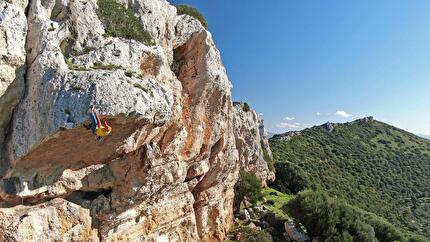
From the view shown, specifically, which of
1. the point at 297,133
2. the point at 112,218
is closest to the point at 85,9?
the point at 112,218

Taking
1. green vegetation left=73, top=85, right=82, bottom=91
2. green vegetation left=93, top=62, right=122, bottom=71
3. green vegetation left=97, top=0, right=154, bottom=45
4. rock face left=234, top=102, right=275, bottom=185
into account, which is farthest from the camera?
rock face left=234, top=102, right=275, bottom=185

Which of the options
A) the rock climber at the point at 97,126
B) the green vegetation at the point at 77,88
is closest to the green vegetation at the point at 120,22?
the green vegetation at the point at 77,88

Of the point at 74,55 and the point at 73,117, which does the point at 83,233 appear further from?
the point at 74,55

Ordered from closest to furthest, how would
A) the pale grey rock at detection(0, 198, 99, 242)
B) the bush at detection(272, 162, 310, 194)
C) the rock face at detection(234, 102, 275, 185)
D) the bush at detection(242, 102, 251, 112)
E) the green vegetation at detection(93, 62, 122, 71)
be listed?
the pale grey rock at detection(0, 198, 99, 242)
the green vegetation at detection(93, 62, 122, 71)
the rock face at detection(234, 102, 275, 185)
the bush at detection(242, 102, 251, 112)
the bush at detection(272, 162, 310, 194)

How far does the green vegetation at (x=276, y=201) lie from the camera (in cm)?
5241

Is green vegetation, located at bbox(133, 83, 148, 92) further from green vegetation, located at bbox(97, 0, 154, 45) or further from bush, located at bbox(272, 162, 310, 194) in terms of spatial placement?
bush, located at bbox(272, 162, 310, 194)

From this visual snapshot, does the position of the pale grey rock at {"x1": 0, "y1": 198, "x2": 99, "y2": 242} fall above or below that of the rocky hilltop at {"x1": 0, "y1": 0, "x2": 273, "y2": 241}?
below

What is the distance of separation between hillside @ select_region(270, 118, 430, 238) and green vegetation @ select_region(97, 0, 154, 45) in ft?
191

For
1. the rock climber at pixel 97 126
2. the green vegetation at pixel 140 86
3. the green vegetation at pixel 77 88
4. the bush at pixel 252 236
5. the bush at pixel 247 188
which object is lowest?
the bush at pixel 252 236

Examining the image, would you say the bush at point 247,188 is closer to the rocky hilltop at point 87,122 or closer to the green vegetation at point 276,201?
the green vegetation at point 276,201

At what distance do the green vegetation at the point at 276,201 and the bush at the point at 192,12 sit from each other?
1135 inches

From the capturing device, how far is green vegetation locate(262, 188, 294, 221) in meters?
52.4

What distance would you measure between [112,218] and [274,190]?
50.2 metres

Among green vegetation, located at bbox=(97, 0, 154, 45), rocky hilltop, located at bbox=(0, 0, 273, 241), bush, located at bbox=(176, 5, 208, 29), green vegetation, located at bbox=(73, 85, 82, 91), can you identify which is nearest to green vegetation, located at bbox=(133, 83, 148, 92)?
rocky hilltop, located at bbox=(0, 0, 273, 241)
